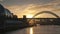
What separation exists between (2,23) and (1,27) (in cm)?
517

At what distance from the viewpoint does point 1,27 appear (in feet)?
278

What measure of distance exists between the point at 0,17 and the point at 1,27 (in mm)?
7897

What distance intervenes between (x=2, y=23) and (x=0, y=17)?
315 cm

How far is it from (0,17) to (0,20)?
2.53 meters

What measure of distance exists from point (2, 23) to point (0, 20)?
1.39 metres

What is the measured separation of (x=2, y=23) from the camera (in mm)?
89750

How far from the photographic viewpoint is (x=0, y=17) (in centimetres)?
9169

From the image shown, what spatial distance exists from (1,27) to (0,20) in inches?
211

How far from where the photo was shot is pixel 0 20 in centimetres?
8944

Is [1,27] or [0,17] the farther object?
[0,17]
